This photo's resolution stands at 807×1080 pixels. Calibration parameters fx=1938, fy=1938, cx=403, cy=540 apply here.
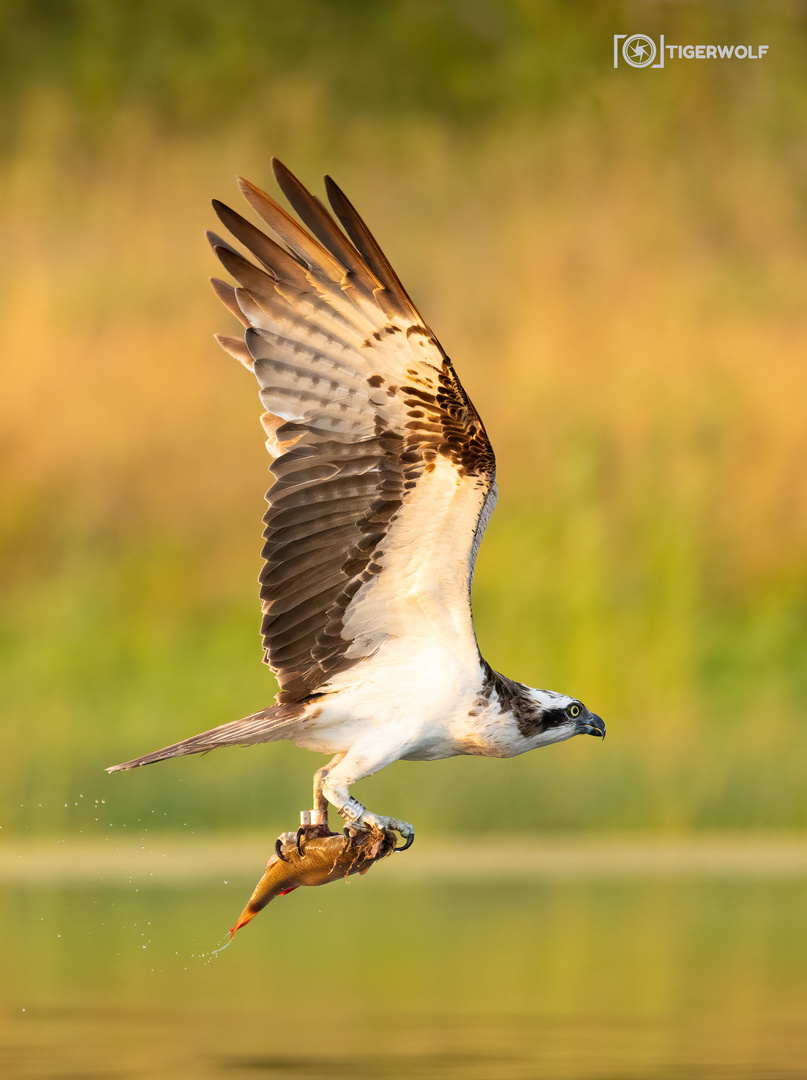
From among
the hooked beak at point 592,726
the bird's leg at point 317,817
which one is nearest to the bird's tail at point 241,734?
the bird's leg at point 317,817

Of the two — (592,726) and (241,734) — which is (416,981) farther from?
(241,734)

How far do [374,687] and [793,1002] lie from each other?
3.81 metres

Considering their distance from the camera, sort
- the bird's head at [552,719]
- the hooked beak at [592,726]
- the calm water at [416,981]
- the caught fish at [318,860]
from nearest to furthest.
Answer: the caught fish at [318,860] → the bird's head at [552,719] → the hooked beak at [592,726] → the calm water at [416,981]

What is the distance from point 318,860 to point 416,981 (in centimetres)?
418

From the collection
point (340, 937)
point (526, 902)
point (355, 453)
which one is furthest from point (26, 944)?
point (355, 453)

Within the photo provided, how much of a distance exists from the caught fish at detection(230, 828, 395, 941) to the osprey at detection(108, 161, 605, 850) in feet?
0.28

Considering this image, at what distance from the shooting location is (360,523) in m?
8.99

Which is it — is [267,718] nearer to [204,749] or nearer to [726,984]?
[204,749]

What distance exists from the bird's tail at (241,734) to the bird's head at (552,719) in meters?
1.09

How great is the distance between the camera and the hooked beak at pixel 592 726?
950 cm

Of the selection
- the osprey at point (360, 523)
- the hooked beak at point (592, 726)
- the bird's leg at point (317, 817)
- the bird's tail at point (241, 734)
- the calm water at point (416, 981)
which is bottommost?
the calm water at point (416, 981)

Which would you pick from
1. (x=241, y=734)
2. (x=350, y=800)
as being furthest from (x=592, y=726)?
(x=241, y=734)

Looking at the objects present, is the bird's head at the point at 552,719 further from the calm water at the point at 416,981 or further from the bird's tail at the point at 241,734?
the calm water at the point at 416,981

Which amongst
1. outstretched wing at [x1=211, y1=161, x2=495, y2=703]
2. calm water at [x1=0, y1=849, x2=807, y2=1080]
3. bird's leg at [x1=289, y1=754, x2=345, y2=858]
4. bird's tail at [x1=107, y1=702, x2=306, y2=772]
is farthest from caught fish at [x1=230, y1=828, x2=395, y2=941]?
calm water at [x1=0, y1=849, x2=807, y2=1080]
